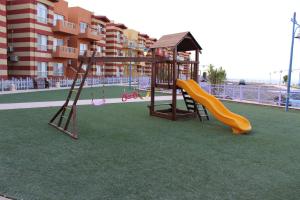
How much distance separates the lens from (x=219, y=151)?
→ 20.1 feet

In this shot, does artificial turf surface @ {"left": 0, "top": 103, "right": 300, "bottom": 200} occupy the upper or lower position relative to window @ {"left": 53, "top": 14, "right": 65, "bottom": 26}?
lower

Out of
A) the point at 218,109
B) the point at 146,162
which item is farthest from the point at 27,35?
the point at 146,162

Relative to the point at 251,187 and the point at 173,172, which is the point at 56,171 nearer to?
the point at 173,172

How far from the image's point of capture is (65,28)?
30.4 m

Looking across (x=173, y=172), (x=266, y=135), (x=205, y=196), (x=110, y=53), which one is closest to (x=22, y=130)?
(x=173, y=172)

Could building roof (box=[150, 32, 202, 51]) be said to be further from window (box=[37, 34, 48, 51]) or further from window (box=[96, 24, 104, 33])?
window (box=[96, 24, 104, 33])

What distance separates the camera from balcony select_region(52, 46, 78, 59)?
2981 cm

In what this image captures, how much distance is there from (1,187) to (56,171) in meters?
0.90

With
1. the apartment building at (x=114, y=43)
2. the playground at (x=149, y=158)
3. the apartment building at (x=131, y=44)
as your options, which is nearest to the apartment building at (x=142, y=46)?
the apartment building at (x=131, y=44)

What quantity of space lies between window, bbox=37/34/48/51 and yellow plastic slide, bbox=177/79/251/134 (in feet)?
72.5

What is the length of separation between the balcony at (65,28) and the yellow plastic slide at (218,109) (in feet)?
75.5

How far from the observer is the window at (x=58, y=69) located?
30.9 meters

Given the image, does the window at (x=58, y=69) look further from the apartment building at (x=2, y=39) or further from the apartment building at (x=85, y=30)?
the apartment building at (x=2, y=39)

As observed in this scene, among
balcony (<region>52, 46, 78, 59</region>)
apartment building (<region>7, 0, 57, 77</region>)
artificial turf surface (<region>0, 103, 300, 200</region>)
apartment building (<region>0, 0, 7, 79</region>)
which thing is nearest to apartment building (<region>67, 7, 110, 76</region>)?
balcony (<region>52, 46, 78, 59</region>)
